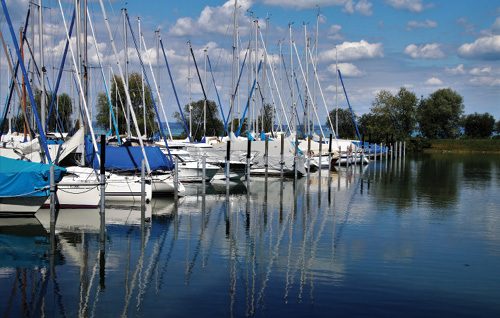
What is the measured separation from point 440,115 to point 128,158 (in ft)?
278

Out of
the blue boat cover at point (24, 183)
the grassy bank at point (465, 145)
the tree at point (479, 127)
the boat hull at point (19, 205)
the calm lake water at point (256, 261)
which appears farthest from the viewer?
the tree at point (479, 127)

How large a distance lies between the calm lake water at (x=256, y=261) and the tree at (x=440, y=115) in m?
79.3

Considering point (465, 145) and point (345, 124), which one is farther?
point (345, 124)

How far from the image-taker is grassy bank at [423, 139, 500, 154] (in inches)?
3681

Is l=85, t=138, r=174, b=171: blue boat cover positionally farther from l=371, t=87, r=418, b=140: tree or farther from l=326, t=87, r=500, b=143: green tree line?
l=371, t=87, r=418, b=140: tree

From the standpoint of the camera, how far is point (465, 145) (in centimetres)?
9519

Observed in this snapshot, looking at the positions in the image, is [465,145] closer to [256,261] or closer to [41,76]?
[41,76]

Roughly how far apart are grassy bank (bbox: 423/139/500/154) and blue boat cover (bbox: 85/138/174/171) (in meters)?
74.8

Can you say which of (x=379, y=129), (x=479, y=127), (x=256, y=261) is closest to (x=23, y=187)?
(x=256, y=261)

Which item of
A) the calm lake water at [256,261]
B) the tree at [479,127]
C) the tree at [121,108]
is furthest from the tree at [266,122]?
the tree at [479,127]

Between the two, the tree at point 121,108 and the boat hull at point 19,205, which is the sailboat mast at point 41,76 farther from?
the tree at point 121,108

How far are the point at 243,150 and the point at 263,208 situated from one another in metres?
13.6

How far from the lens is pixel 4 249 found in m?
15.0

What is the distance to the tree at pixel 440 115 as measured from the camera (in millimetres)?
99812
